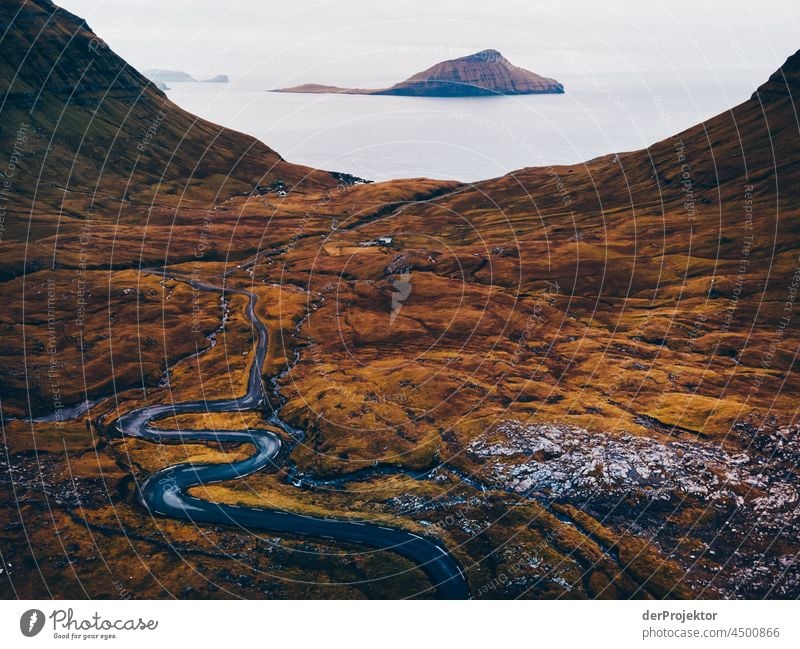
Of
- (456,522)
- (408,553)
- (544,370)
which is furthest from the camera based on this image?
(544,370)

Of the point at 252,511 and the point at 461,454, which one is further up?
the point at 461,454

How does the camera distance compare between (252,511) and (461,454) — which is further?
(461,454)

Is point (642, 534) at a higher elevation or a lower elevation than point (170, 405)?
lower

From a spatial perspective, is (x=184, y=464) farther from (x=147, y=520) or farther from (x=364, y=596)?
(x=364, y=596)

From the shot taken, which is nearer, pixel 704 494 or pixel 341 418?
pixel 704 494

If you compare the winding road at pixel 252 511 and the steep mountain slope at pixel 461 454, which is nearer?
the steep mountain slope at pixel 461 454

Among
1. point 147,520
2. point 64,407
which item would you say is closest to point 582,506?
point 147,520

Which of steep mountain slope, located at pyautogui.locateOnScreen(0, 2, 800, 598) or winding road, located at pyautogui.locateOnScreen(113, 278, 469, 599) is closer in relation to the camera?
steep mountain slope, located at pyautogui.locateOnScreen(0, 2, 800, 598)

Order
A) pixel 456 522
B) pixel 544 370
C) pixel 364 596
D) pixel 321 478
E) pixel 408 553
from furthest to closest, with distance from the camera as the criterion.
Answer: pixel 544 370 → pixel 321 478 → pixel 456 522 → pixel 408 553 → pixel 364 596
